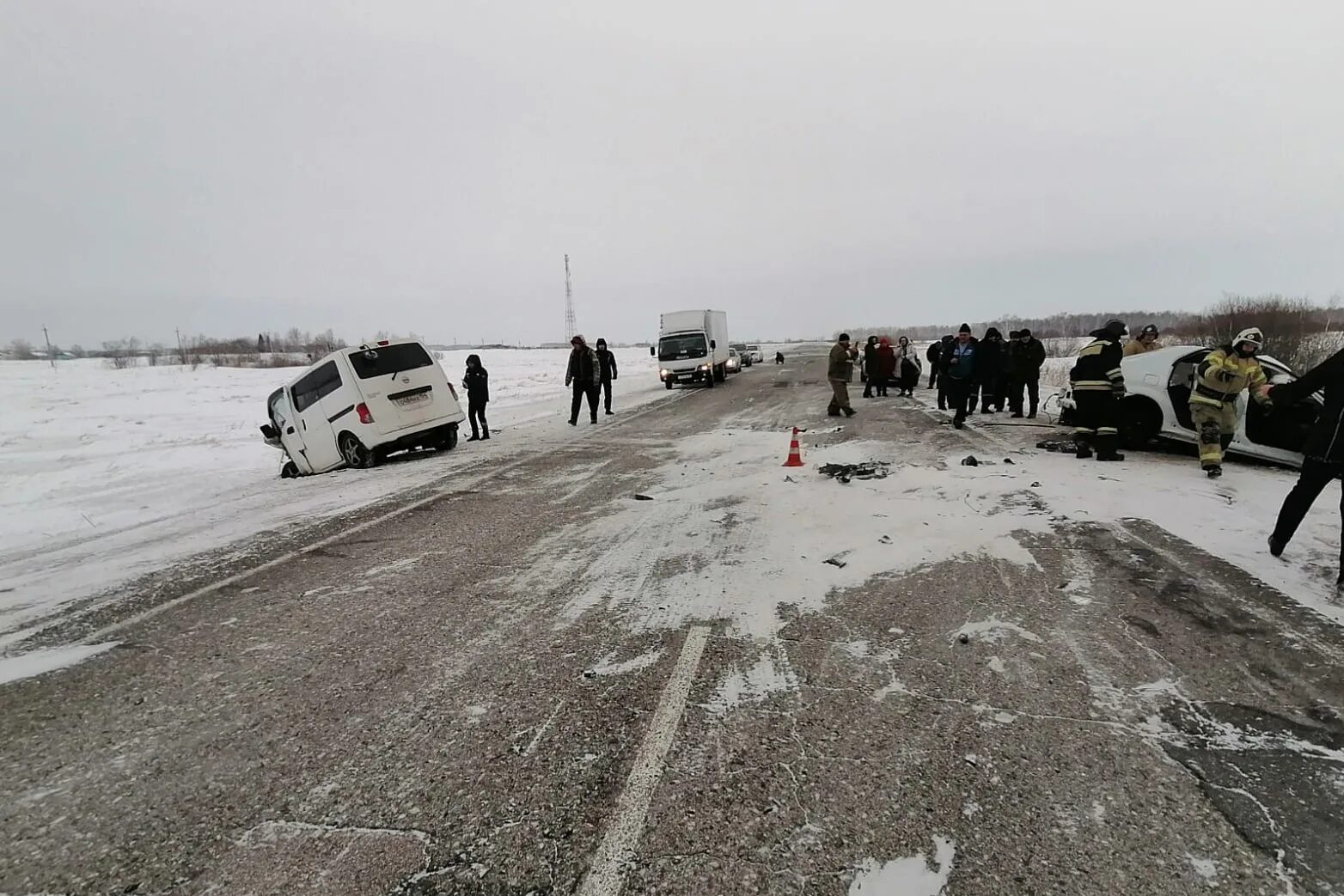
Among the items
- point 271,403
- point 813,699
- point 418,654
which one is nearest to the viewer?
point 813,699

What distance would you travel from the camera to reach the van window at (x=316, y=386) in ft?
31.8

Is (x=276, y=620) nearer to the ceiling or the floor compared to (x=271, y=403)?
nearer to the floor

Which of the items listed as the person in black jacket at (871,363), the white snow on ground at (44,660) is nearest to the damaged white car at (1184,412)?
the person in black jacket at (871,363)

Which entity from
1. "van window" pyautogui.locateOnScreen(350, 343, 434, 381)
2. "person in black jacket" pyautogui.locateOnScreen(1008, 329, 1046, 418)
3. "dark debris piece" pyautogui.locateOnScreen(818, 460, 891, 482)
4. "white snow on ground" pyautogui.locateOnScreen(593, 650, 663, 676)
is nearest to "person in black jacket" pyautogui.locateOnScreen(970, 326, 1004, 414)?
"person in black jacket" pyautogui.locateOnScreen(1008, 329, 1046, 418)

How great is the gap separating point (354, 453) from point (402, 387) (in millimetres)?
1304

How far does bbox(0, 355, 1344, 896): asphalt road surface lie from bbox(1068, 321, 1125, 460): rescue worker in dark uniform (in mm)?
3425

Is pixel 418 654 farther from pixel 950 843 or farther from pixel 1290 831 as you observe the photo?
pixel 1290 831

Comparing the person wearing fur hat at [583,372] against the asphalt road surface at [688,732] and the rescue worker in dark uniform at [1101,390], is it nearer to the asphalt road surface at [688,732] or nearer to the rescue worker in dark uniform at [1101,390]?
the asphalt road surface at [688,732]

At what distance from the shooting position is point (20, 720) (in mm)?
2986

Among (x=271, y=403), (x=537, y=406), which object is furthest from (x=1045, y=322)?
(x=271, y=403)

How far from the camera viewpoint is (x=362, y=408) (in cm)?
946

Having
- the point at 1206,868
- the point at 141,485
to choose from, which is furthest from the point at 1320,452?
the point at 141,485

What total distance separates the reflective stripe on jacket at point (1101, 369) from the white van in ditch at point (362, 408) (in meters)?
9.59

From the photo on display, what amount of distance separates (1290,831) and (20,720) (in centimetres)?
539
